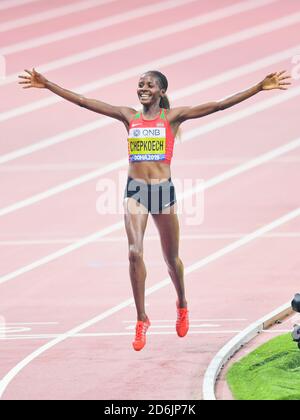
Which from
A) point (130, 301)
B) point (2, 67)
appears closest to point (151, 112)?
point (130, 301)

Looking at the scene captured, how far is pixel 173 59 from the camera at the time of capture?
38.5 m

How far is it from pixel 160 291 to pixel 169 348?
169 inches

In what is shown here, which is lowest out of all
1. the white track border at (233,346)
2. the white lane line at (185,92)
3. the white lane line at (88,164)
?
the white track border at (233,346)

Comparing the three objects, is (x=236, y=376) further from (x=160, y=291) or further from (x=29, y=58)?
(x=29, y=58)

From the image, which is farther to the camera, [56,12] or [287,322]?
[56,12]

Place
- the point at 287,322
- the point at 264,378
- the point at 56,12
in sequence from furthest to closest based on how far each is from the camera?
1. the point at 56,12
2. the point at 287,322
3. the point at 264,378

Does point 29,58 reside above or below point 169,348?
above

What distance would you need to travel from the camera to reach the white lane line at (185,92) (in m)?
34.2

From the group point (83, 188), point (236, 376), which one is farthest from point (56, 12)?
point (236, 376)

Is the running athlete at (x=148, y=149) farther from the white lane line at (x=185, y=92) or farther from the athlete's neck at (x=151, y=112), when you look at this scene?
the white lane line at (x=185, y=92)

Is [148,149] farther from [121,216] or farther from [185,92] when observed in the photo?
[185,92]

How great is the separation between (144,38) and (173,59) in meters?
2.13

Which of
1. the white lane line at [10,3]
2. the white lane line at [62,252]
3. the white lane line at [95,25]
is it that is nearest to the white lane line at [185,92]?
the white lane line at [95,25]

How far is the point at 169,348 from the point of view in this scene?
18.2 metres
